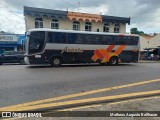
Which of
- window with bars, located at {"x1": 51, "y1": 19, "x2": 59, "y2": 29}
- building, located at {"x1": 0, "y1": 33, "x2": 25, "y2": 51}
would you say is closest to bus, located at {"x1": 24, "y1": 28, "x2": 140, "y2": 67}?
window with bars, located at {"x1": 51, "y1": 19, "x2": 59, "y2": 29}

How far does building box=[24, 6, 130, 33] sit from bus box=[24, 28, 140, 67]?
1152 centimetres

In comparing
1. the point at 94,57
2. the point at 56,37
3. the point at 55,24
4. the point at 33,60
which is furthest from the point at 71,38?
the point at 55,24

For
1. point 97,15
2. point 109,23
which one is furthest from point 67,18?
point 109,23

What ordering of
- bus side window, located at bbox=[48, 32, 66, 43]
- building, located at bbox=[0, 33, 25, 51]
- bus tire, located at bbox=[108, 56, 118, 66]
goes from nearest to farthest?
bus side window, located at bbox=[48, 32, 66, 43]
bus tire, located at bbox=[108, 56, 118, 66]
building, located at bbox=[0, 33, 25, 51]

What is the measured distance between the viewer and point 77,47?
15500 mm

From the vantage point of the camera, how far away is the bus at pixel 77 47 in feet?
46.1

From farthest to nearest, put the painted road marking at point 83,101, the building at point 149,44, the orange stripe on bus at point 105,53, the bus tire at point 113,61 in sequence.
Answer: the building at point 149,44, the bus tire at point 113,61, the orange stripe on bus at point 105,53, the painted road marking at point 83,101

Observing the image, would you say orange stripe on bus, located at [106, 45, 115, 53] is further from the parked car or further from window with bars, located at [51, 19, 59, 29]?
window with bars, located at [51, 19, 59, 29]

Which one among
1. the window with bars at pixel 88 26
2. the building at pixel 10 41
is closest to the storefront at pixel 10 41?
the building at pixel 10 41

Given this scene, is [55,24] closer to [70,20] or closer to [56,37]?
[70,20]

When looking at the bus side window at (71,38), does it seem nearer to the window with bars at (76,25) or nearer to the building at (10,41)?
the window with bars at (76,25)

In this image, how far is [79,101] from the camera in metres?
5.45

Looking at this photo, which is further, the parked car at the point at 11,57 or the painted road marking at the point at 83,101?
the parked car at the point at 11,57

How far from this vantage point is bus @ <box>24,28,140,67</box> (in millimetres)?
14055
